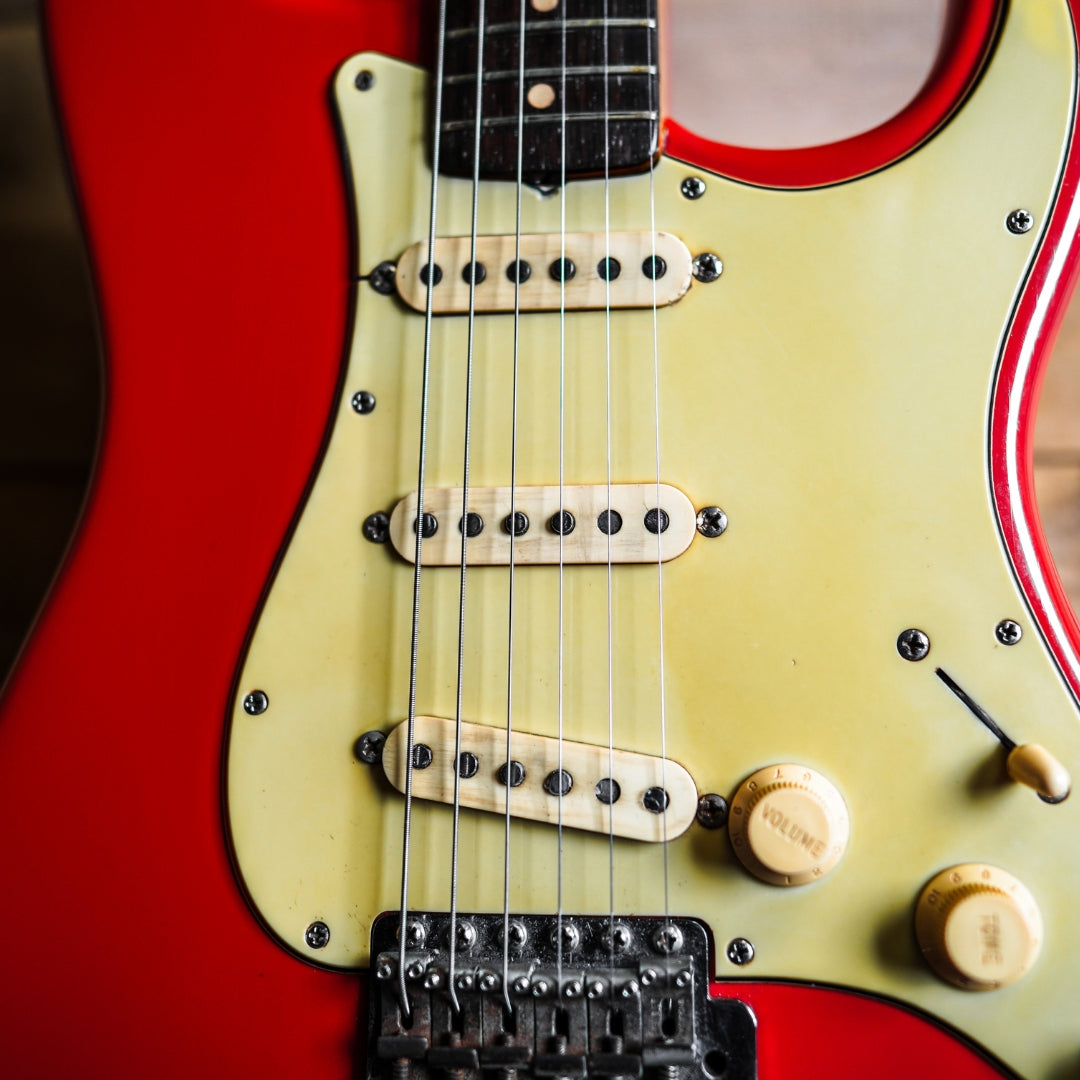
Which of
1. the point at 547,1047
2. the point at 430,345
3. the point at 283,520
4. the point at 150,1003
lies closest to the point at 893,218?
the point at 430,345

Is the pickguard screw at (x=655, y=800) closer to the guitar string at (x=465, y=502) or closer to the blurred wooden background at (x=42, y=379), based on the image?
the guitar string at (x=465, y=502)

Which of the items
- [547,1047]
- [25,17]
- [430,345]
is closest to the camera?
[547,1047]

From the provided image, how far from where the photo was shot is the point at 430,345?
0.60 meters

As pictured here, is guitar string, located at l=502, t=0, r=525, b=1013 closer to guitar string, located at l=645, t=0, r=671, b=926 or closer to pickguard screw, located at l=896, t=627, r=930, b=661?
guitar string, located at l=645, t=0, r=671, b=926

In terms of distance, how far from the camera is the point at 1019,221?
56 centimetres

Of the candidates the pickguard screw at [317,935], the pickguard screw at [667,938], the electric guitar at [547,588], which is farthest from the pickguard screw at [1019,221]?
the pickguard screw at [317,935]

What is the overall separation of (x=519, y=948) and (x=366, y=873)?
4.2 inches

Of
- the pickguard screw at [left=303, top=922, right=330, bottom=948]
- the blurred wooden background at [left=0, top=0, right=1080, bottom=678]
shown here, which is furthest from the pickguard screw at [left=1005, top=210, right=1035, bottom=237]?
the pickguard screw at [left=303, top=922, right=330, bottom=948]

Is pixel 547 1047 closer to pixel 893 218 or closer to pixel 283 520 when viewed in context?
pixel 283 520

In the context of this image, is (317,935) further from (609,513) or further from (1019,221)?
(1019,221)

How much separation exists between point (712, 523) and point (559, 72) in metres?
0.36

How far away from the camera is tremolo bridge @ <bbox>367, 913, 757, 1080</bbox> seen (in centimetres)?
48

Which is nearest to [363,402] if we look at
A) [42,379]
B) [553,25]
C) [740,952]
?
[553,25]

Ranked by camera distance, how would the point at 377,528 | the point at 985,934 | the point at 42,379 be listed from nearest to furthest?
the point at 985,934
the point at 377,528
the point at 42,379
